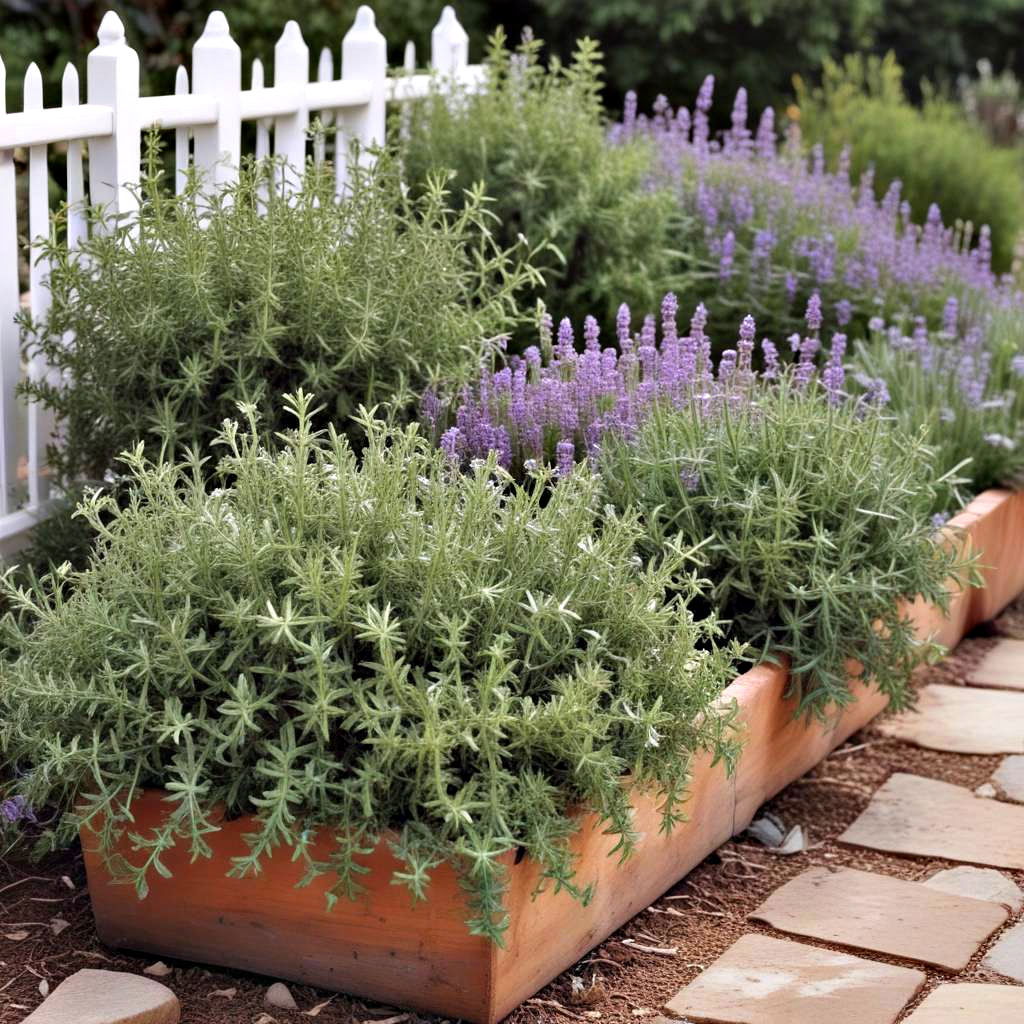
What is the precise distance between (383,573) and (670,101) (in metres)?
7.94

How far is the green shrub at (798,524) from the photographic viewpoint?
324cm

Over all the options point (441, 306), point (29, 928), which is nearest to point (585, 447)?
point (441, 306)

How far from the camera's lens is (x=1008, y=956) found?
285 centimetres

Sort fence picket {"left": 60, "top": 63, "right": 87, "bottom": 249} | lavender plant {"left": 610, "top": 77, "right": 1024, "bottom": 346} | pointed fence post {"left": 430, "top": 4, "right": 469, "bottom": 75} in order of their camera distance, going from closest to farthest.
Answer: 1. fence picket {"left": 60, "top": 63, "right": 87, "bottom": 249}
2. lavender plant {"left": 610, "top": 77, "right": 1024, "bottom": 346}
3. pointed fence post {"left": 430, "top": 4, "right": 469, "bottom": 75}

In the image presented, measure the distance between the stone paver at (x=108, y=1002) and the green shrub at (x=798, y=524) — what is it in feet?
4.41

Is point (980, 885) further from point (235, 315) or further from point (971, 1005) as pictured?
point (235, 315)

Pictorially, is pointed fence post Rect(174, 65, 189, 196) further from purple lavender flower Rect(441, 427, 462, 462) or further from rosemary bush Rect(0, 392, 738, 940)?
rosemary bush Rect(0, 392, 738, 940)

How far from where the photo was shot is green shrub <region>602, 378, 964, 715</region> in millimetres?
3240

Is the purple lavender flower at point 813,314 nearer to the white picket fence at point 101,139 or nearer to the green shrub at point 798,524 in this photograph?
the green shrub at point 798,524

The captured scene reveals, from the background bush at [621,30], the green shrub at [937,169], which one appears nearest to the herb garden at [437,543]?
the green shrub at [937,169]

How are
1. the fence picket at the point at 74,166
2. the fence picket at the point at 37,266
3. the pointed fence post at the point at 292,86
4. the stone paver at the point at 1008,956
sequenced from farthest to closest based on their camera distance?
1. the pointed fence post at the point at 292,86
2. the fence picket at the point at 74,166
3. the fence picket at the point at 37,266
4. the stone paver at the point at 1008,956

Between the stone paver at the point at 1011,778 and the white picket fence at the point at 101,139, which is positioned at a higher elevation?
the white picket fence at the point at 101,139

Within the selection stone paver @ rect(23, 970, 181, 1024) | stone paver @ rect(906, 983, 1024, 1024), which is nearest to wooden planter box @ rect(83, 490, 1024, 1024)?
stone paver @ rect(23, 970, 181, 1024)

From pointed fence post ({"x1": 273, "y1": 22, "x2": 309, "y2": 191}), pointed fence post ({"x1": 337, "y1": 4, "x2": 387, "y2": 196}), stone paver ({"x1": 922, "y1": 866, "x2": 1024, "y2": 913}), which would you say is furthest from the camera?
pointed fence post ({"x1": 337, "y1": 4, "x2": 387, "y2": 196})
